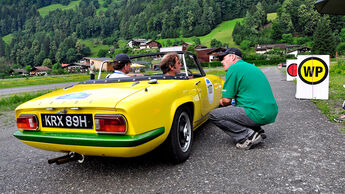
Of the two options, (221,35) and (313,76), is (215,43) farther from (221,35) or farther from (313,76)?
(313,76)

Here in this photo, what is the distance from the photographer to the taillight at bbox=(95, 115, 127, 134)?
2.32 m

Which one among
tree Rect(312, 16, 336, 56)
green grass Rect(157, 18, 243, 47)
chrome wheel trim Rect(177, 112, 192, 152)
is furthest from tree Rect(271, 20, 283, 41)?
chrome wheel trim Rect(177, 112, 192, 152)

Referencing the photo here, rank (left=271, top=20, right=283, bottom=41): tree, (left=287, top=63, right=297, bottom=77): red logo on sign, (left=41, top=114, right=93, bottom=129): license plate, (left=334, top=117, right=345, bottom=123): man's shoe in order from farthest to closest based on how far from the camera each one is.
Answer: (left=271, top=20, right=283, bottom=41): tree
(left=287, top=63, right=297, bottom=77): red logo on sign
(left=334, top=117, right=345, bottom=123): man's shoe
(left=41, top=114, right=93, bottom=129): license plate

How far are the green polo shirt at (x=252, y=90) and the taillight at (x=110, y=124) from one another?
1.70 m

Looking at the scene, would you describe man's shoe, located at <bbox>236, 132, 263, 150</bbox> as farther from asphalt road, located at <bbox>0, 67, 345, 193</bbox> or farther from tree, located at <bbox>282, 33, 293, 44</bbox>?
tree, located at <bbox>282, 33, 293, 44</bbox>

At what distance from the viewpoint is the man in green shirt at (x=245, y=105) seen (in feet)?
11.1

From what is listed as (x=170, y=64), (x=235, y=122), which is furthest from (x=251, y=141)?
(x=170, y=64)

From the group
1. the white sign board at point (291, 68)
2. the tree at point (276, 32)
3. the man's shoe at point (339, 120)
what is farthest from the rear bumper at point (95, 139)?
the tree at point (276, 32)

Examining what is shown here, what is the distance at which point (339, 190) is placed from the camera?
229 centimetres

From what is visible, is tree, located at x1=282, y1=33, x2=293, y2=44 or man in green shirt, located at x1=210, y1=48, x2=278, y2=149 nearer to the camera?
man in green shirt, located at x1=210, y1=48, x2=278, y2=149

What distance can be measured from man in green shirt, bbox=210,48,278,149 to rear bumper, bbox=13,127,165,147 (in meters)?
1.26

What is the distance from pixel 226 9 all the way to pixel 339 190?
16172 cm

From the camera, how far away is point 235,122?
350 cm

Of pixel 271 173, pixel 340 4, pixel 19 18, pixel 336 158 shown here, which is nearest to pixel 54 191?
pixel 271 173
